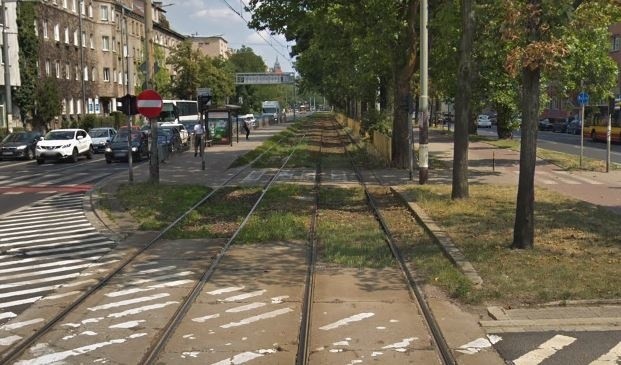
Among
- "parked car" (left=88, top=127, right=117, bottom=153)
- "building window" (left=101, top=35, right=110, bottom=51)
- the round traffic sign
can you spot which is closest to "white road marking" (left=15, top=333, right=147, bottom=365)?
the round traffic sign

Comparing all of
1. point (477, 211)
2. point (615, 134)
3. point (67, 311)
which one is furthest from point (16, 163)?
point (615, 134)

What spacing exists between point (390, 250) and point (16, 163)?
1126 inches

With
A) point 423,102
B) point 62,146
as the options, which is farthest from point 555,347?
point 62,146

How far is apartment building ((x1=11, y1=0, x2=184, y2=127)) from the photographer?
55.4 metres

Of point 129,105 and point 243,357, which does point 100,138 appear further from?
point 243,357

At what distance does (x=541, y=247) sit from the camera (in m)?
10.3

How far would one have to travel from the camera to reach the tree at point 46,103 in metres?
49.9

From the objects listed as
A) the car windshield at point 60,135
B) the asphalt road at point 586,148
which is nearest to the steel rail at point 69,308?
the car windshield at point 60,135

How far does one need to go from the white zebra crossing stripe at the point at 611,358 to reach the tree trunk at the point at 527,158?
3.94 meters

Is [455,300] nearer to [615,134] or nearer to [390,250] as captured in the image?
[390,250]

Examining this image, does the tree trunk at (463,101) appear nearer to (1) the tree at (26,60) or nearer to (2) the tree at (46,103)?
(2) the tree at (46,103)

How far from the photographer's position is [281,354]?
6145 millimetres

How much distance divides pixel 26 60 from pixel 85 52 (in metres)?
14.5

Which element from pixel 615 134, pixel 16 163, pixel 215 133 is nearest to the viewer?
pixel 16 163
